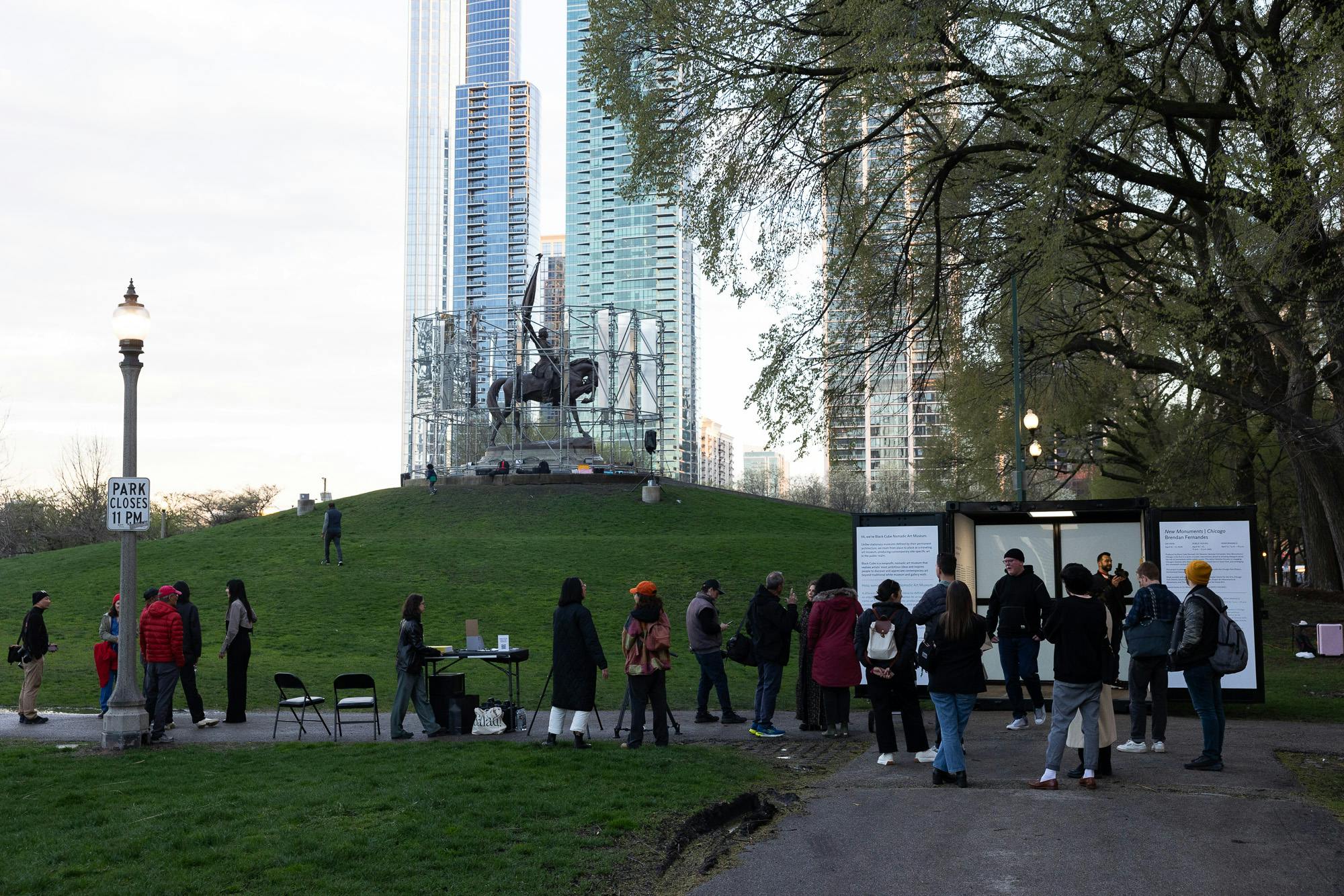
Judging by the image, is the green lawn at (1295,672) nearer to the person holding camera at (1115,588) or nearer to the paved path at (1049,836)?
the person holding camera at (1115,588)

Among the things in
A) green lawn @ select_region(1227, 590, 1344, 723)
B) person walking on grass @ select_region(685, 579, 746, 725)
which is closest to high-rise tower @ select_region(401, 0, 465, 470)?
green lawn @ select_region(1227, 590, 1344, 723)

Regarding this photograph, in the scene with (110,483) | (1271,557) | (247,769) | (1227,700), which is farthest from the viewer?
(1271,557)

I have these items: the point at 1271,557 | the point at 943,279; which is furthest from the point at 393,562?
the point at 1271,557

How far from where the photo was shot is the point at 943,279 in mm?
18156

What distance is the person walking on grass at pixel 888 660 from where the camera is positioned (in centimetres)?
1060

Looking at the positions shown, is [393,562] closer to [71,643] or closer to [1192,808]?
[71,643]

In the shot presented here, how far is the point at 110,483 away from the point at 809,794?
25.4 ft

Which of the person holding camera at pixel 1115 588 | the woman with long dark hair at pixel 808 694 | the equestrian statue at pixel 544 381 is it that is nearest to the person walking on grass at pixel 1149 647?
the person holding camera at pixel 1115 588

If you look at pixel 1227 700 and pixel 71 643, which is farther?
pixel 71 643

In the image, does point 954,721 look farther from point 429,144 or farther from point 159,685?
point 429,144

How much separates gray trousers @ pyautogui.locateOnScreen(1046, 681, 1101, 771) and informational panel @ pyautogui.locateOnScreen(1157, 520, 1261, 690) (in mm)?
4948

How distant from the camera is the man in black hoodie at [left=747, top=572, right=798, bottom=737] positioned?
508 inches

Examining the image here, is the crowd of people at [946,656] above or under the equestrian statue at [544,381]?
under

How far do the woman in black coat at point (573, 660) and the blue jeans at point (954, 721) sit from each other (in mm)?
3385
